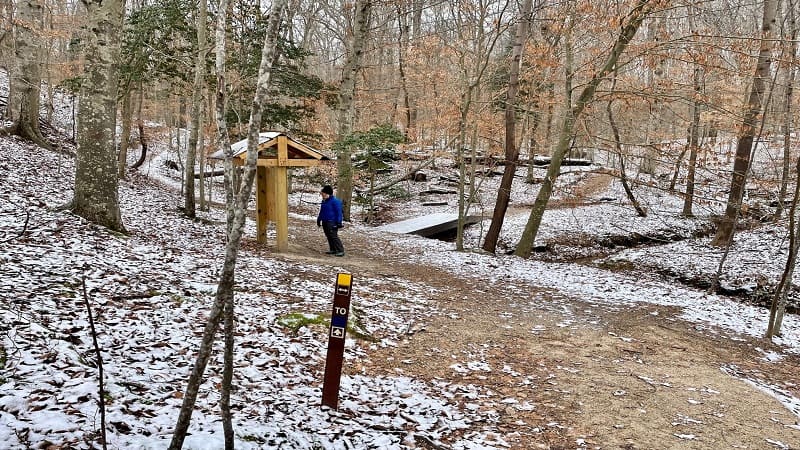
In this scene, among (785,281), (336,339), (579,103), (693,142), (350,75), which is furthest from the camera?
(350,75)

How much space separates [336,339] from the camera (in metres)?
3.94

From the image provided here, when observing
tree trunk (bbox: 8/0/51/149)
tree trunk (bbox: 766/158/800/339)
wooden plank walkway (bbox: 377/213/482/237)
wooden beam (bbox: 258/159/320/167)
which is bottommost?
wooden plank walkway (bbox: 377/213/482/237)

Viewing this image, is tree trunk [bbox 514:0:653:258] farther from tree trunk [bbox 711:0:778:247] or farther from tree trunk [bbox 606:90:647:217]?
tree trunk [bbox 711:0:778:247]

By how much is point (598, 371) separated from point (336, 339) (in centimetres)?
344

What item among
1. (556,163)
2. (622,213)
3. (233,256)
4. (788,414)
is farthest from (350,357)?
(622,213)

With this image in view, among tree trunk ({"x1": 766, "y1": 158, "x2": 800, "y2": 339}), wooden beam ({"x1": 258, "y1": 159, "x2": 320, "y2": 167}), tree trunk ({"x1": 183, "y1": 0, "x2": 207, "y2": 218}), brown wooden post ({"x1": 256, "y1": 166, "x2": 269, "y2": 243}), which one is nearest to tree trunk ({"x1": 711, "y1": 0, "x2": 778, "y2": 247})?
tree trunk ({"x1": 766, "y1": 158, "x2": 800, "y2": 339})

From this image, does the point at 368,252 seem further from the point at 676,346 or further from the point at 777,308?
the point at 777,308

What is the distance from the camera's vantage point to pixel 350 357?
5.27m

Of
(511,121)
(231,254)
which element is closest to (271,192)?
(511,121)

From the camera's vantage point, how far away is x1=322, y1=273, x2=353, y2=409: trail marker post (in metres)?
3.84

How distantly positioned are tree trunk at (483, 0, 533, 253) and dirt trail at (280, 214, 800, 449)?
5.07m

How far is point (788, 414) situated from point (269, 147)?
916cm

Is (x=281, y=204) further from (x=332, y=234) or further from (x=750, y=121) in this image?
(x=750, y=121)

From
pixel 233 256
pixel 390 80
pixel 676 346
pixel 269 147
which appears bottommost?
pixel 676 346
